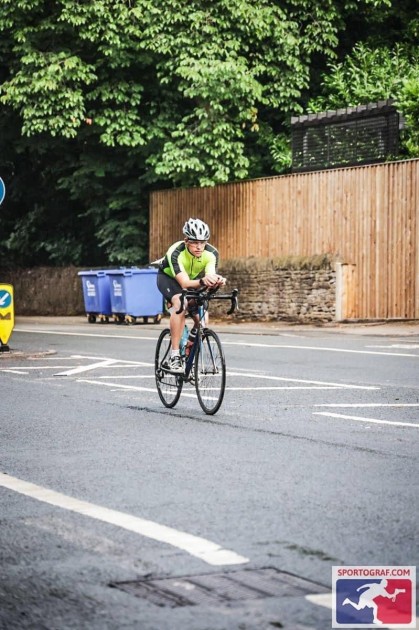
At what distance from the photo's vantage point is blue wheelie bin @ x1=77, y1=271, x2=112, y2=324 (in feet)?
107

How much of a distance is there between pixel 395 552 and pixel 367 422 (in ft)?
16.3

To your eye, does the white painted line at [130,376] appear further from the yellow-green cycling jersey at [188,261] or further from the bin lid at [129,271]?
the bin lid at [129,271]

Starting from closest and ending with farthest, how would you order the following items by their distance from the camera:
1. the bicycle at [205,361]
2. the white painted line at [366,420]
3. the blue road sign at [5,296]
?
1. the white painted line at [366,420]
2. the bicycle at [205,361]
3. the blue road sign at [5,296]

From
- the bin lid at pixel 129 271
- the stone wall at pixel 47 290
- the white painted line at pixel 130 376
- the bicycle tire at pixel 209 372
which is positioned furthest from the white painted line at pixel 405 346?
the stone wall at pixel 47 290

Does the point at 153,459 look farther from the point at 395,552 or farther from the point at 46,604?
the point at 46,604

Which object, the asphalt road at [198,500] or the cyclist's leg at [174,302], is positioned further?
the cyclist's leg at [174,302]

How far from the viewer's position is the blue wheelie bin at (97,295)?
107ft

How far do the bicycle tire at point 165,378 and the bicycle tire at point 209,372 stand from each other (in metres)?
0.53

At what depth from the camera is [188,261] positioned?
1174 cm

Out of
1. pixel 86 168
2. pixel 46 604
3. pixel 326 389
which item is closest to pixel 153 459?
pixel 46 604

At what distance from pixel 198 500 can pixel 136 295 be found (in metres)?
24.4

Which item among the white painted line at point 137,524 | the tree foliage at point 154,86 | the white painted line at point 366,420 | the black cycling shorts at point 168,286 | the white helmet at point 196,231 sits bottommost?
the white painted line at point 137,524

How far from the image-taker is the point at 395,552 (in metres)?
5.79

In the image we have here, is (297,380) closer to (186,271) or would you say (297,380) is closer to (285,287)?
(186,271)
